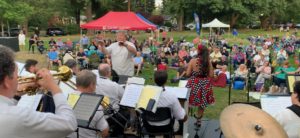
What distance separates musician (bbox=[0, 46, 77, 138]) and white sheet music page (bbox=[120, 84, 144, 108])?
358 centimetres

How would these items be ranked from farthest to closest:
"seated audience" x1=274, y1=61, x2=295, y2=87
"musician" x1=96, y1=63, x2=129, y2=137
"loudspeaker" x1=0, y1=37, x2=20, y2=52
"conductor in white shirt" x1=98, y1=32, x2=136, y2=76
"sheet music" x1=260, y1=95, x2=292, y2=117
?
"loudspeaker" x1=0, y1=37, x2=20, y2=52 → "seated audience" x1=274, y1=61, x2=295, y2=87 → "conductor in white shirt" x1=98, y1=32, x2=136, y2=76 → "musician" x1=96, y1=63, x2=129, y2=137 → "sheet music" x1=260, y1=95, x2=292, y2=117

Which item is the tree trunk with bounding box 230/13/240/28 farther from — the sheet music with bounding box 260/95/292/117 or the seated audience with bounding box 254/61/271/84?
the sheet music with bounding box 260/95/292/117

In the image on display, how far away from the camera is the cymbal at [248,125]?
3.00 m

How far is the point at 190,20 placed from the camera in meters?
53.3

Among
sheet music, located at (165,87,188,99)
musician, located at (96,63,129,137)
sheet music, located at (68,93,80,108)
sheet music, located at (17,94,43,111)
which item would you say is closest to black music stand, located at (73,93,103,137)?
sheet music, located at (68,93,80,108)

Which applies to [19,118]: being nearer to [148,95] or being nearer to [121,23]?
[148,95]

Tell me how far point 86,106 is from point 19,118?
2.21 metres

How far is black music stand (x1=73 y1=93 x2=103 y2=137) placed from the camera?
405 cm

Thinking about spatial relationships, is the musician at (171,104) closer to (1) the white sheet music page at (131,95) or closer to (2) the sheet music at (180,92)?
(1) the white sheet music page at (131,95)

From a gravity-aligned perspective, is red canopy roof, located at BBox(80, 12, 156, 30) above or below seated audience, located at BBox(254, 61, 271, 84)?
above

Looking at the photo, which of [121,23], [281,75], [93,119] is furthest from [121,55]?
[121,23]

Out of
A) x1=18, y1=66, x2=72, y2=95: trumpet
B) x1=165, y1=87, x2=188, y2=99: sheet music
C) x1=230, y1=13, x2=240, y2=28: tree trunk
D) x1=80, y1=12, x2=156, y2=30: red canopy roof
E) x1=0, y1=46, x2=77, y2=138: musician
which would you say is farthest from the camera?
x1=230, y1=13, x2=240, y2=28: tree trunk

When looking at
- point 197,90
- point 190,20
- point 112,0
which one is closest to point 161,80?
point 197,90

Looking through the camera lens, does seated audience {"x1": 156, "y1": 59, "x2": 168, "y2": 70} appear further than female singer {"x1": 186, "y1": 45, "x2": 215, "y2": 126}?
Yes
